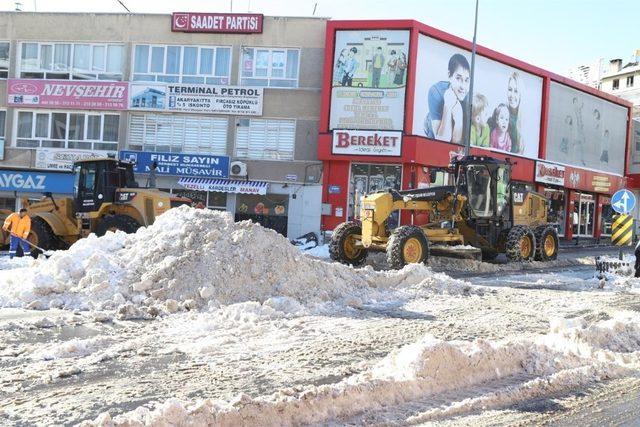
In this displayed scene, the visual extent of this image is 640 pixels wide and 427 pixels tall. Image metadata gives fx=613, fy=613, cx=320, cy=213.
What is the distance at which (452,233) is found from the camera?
15570 millimetres

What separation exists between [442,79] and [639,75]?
5769 cm

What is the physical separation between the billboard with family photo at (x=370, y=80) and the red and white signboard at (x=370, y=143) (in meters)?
0.49

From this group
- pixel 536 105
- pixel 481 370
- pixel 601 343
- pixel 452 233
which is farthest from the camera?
pixel 536 105

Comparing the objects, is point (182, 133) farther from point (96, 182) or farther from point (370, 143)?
point (96, 182)

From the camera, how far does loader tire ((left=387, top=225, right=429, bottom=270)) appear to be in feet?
44.5

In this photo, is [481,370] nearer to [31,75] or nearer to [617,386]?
[617,386]

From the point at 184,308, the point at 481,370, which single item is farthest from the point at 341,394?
the point at 184,308

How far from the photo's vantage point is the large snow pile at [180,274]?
27.6 feet

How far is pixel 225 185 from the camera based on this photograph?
25.4 m

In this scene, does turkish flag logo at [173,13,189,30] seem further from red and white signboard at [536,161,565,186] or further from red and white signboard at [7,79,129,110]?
red and white signboard at [536,161,565,186]

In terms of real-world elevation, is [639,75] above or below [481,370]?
above

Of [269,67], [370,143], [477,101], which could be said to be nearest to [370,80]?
[370,143]

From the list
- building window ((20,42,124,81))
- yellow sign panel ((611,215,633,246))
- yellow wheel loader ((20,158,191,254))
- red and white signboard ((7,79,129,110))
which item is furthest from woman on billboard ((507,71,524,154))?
yellow wheel loader ((20,158,191,254))

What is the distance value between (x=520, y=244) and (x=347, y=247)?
15.5ft
